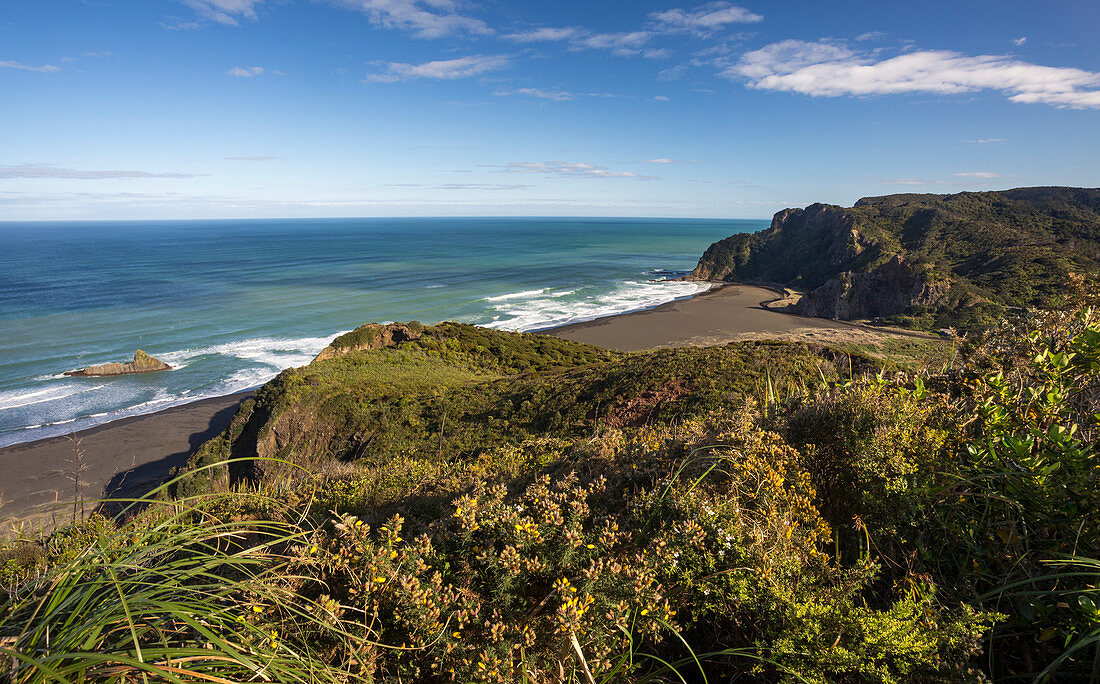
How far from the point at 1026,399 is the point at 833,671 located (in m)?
2.30

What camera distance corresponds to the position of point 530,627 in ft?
7.04

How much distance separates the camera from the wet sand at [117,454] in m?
20.2

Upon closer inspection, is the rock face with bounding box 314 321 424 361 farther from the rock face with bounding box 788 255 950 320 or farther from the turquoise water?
the rock face with bounding box 788 255 950 320

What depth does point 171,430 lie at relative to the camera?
→ 26.5 metres

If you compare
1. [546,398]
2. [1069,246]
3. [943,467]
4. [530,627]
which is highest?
[1069,246]

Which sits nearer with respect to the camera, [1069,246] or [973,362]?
[973,362]

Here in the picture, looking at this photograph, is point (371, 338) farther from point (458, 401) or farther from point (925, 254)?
point (925, 254)

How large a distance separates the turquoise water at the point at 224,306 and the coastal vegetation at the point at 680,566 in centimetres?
3399

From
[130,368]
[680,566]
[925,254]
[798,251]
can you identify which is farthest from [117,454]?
[798,251]

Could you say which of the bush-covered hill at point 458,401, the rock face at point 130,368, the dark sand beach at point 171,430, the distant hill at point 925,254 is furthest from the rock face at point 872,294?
the rock face at point 130,368

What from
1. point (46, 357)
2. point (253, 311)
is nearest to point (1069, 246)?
point (253, 311)

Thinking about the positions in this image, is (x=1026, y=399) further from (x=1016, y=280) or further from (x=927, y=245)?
(x=927, y=245)

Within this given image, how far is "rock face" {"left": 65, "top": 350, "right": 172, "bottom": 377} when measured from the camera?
3409cm

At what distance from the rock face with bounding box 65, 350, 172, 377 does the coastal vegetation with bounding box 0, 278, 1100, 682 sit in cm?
4132
